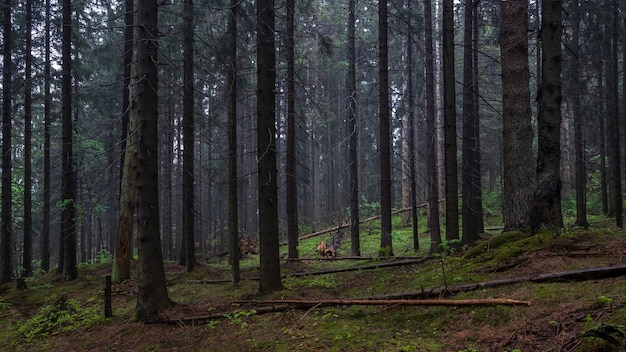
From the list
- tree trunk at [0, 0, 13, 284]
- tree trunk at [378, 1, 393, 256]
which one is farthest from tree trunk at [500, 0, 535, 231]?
tree trunk at [0, 0, 13, 284]

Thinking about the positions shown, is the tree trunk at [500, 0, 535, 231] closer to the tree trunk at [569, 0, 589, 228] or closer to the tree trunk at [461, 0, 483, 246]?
the tree trunk at [461, 0, 483, 246]

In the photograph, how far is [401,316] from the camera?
17.8ft

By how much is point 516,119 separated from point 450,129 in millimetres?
2816

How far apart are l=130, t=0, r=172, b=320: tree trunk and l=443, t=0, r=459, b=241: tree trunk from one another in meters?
7.36

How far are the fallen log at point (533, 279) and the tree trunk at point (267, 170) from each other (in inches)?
115

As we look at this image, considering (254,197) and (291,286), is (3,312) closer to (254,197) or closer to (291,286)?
(291,286)

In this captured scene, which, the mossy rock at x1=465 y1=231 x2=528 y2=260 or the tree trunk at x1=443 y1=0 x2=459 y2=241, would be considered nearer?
the mossy rock at x1=465 y1=231 x2=528 y2=260

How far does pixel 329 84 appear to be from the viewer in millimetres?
36281

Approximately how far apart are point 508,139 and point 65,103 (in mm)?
14206

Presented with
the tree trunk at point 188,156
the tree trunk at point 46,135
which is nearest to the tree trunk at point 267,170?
the tree trunk at point 188,156

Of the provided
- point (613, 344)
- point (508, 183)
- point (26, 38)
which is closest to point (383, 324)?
point (613, 344)

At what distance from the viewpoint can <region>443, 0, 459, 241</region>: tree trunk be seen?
1079 centimetres

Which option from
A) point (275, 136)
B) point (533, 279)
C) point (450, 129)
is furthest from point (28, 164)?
point (533, 279)

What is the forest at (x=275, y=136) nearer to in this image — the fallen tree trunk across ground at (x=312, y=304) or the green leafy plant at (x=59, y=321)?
the fallen tree trunk across ground at (x=312, y=304)
